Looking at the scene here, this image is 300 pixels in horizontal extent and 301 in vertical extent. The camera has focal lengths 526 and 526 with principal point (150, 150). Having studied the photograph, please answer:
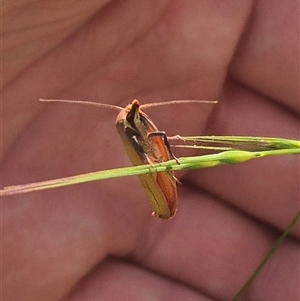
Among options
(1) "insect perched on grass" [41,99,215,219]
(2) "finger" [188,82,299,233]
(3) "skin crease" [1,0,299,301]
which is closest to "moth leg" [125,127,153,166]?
(1) "insect perched on grass" [41,99,215,219]

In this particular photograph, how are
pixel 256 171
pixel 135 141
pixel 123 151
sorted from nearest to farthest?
pixel 135 141 → pixel 123 151 → pixel 256 171

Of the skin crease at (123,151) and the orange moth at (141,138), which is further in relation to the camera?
the skin crease at (123,151)

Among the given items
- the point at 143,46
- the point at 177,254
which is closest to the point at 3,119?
the point at 143,46

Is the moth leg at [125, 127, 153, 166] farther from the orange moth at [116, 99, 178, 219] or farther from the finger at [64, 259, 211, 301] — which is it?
the finger at [64, 259, 211, 301]

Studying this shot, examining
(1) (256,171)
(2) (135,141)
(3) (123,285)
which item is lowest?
(3) (123,285)

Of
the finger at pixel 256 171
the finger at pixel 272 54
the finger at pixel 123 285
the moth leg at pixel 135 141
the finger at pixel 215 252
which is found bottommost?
the finger at pixel 123 285

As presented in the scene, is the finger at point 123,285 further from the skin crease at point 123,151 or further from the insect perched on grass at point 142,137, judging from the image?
the insect perched on grass at point 142,137

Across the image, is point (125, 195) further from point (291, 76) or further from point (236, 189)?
point (291, 76)

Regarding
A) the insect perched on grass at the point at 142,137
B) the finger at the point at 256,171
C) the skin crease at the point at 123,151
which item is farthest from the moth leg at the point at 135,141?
the finger at the point at 256,171

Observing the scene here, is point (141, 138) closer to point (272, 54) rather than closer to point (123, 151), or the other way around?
point (123, 151)

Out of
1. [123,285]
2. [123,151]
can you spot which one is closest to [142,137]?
[123,151]
